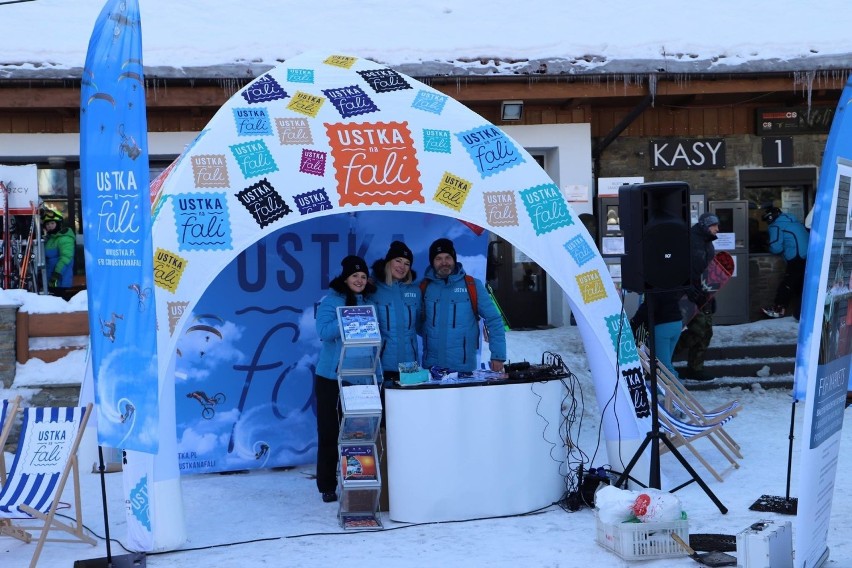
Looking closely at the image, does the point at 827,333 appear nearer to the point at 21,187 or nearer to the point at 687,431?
the point at 687,431

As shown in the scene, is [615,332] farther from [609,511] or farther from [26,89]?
[26,89]

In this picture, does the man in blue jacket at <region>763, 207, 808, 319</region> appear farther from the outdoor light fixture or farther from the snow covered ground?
the snow covered ground

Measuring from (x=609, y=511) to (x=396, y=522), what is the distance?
140cm

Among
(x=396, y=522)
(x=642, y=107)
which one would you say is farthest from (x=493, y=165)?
(x=642, y=107)

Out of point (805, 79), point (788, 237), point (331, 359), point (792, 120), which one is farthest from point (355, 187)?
point (792, 120)

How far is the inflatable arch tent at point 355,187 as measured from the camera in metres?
5.96

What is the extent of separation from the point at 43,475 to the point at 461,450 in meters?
2.42

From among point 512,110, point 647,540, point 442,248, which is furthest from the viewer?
point 512,110

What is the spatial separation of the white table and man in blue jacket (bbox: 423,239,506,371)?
0.75 m

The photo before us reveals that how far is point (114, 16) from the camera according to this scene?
16.8 ft

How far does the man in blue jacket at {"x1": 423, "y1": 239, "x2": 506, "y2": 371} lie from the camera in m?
6.96

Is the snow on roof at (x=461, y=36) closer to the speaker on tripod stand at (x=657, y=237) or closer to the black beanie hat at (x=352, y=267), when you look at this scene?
the black beanie hat at (x=352, y=267)

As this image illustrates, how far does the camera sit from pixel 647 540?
5266mm

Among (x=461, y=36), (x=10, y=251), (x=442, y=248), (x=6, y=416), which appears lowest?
(x=6, y=416)
